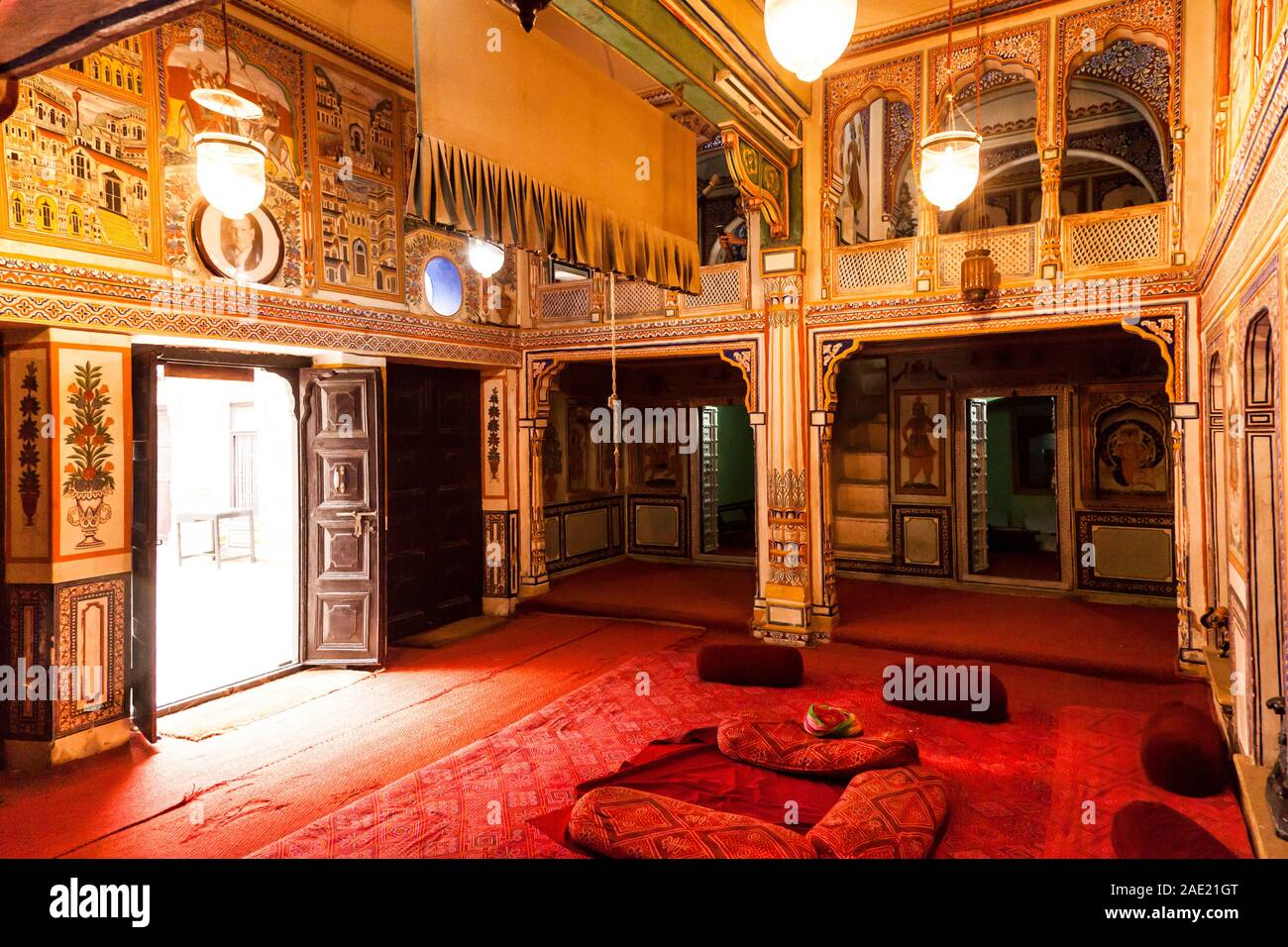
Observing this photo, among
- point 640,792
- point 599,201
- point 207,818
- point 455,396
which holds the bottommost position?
point 207,818

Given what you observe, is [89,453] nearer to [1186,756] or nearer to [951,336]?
[1186,756]

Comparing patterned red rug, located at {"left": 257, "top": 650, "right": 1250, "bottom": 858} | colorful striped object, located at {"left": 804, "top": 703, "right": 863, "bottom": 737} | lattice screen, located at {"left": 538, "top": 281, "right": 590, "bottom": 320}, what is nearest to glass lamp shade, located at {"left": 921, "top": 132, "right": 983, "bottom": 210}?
colorful striped object, located at {"left": 804, "top": 703, "right": 863, "bottom": 737}

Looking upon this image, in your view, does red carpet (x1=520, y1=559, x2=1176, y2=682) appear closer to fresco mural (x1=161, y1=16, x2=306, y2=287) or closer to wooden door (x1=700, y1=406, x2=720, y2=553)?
wooden door (x1=700, y1=406, x2=720, y2=553)

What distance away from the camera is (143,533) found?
5.38m

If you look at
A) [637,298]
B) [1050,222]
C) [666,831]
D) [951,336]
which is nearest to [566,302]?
[637,298]

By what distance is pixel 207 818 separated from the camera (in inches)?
167

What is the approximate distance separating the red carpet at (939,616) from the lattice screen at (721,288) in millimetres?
3390

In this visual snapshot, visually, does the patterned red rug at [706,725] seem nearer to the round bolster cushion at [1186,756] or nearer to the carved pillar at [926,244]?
the round bolster cushion at [1186,756]

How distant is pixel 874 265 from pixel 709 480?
5.01m

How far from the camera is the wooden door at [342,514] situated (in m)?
6.98

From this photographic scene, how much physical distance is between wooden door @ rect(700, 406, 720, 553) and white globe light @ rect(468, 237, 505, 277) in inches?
176
